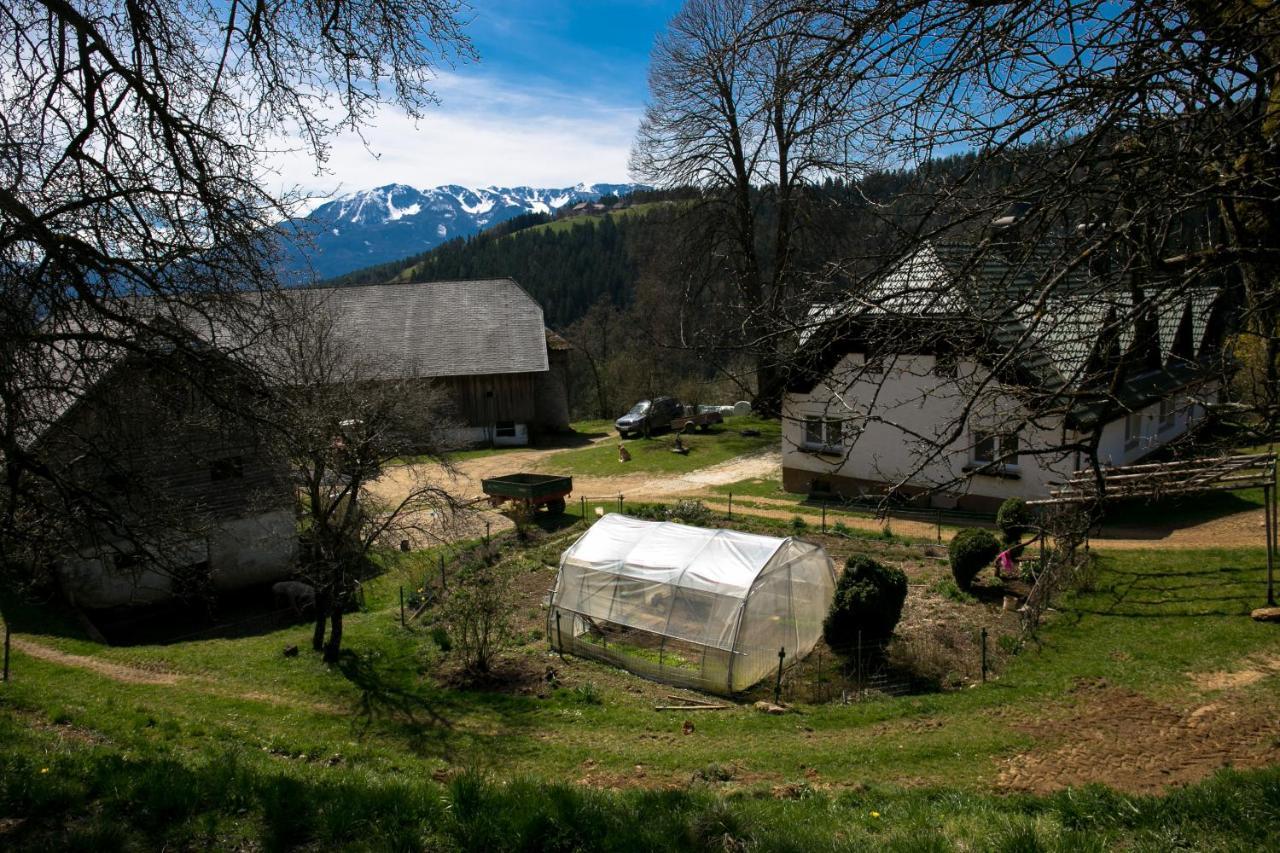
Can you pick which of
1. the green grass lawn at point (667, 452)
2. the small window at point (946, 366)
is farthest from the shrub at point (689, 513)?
the small window at point (946, 366)

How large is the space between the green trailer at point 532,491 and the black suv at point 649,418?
11.4 m

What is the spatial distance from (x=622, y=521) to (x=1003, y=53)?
1374 cm

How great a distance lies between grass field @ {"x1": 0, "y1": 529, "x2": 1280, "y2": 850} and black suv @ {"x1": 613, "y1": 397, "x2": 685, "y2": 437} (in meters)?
19.6

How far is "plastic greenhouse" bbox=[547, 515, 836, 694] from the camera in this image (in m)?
14.0

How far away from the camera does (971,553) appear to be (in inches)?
647

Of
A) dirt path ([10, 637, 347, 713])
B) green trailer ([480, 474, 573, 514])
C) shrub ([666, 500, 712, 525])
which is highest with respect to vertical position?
green trailer ([480, 474, 573, 514])

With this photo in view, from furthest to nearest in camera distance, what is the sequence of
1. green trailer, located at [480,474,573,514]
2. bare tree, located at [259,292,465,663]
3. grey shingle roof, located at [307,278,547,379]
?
grey shingle roof, located at [307,278,547,379], green trailer, located at [480,474,573,514], bare tree, located at [259,292,465,663]

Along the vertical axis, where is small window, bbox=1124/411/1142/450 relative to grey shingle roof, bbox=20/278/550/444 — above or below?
below

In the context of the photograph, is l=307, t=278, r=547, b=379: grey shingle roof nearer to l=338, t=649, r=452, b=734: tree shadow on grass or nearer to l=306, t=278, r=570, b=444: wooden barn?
l=306, t=278, r=570, b=444: wooden barn

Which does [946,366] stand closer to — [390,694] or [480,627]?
[390,694]

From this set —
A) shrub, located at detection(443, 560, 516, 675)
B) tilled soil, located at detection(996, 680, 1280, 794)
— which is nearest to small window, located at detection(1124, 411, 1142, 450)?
tilled soil, located at detection(996, 680, 1280, 794)

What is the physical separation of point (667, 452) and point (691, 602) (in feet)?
66.2

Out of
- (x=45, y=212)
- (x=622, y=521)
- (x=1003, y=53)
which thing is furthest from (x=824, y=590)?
(x=45, y=212)

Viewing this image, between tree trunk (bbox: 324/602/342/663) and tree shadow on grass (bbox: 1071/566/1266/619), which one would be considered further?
→ tree trunk (bbox: 324/602/342/663)
